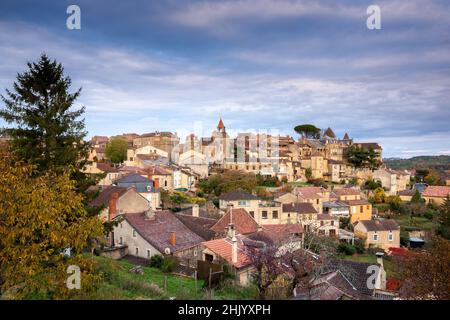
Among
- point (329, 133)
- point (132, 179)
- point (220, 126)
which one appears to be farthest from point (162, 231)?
point (329, 133)

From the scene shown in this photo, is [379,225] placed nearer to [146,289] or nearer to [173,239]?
[173,239]

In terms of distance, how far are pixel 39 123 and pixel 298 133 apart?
101452mm

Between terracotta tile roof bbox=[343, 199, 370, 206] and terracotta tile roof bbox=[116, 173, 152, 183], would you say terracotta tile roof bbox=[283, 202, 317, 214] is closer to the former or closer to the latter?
terracotta tile roof bbox=[343, 199, 370, 206]

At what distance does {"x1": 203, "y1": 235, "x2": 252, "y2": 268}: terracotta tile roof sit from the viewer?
66.1ft

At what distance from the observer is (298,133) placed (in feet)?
377

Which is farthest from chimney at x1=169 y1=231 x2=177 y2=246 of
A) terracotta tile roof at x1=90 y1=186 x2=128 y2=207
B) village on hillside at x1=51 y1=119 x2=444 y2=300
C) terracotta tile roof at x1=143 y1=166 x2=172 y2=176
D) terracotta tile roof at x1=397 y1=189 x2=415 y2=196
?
terracotta tile roof at x1=397 y1=189 x2=415 y2=196

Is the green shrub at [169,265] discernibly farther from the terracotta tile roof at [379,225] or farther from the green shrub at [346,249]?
the terracotta tile roof at [379,225]

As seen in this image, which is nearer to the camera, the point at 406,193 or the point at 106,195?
the point at 106,195

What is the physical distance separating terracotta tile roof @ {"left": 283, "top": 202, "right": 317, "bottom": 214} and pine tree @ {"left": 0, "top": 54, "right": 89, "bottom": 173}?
1159 inches

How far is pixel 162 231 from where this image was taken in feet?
91.6

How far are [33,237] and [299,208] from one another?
38.5 metres

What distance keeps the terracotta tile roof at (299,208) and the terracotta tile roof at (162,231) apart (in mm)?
18350

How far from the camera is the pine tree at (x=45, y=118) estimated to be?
1914 centimetres

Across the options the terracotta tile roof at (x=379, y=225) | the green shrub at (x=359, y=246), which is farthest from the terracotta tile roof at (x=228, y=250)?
the terracotta tile roof at (x=379, y=225)
